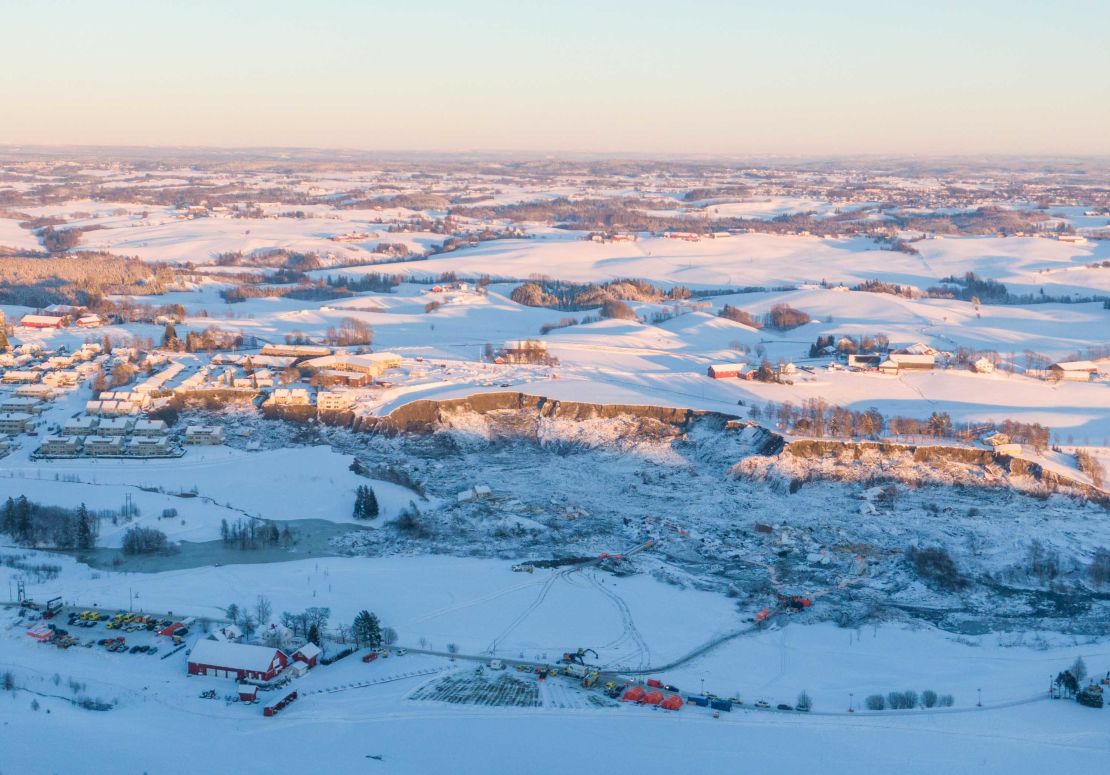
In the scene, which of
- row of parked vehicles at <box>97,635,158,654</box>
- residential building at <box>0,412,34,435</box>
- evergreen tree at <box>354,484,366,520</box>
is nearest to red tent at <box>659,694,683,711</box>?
row of parked vehicles at <box>97,635,158,654</box>

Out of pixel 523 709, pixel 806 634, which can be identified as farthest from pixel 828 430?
pixel 523 709

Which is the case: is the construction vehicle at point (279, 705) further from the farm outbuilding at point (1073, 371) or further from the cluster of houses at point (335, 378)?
the farm outbuilding at point (1073, 371)

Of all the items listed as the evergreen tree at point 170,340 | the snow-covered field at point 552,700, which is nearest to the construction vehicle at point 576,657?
the snow-covered field at point 552,700

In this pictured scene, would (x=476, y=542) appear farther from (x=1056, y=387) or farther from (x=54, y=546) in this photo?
(x=1056, y=387)

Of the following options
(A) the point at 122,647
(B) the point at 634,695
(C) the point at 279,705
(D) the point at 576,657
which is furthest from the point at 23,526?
(B) the point at 634,695

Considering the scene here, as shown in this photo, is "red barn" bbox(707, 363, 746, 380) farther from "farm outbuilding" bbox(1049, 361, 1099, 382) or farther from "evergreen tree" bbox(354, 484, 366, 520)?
"evergreen tree" bbox(354, 484, 366, 520)

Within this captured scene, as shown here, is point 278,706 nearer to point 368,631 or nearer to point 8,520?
point 368,631
